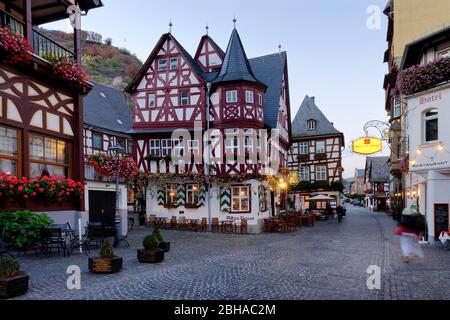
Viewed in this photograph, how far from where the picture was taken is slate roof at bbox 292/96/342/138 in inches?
1610

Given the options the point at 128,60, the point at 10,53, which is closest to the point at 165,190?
the point at 10,53

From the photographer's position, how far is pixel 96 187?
1666cm

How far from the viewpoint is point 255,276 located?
9.36 meters

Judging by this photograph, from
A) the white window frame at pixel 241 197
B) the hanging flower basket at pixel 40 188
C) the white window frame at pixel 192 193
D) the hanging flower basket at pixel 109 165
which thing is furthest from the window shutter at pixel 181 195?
the hanging flower basket at pixel 40 188

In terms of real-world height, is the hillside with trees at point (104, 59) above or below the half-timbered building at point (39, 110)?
above

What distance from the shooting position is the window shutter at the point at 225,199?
22886 mm

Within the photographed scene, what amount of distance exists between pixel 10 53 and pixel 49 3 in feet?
14.3

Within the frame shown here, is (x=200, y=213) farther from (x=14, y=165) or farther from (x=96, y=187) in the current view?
(x=14, y=165)

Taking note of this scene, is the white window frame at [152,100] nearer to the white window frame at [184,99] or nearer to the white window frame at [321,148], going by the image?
the white window frame at [184,99]

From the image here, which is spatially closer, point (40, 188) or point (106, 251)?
point (106, 251)

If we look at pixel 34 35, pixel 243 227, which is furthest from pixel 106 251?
pixel 243 227

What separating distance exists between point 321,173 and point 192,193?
797 inches

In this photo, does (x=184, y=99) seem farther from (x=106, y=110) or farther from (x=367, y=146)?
(x=367, y=146)

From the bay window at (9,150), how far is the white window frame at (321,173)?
3311cm
